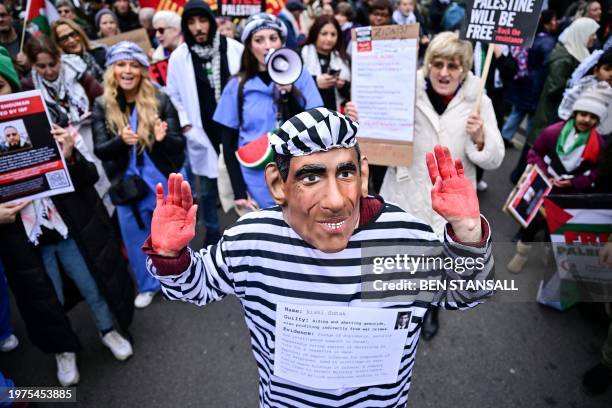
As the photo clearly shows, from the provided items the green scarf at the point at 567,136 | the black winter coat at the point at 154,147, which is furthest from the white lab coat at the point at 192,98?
the green scarf at the point at 567,136

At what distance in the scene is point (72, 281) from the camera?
284 centimetres

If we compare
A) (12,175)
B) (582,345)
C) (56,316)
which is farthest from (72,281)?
(582,345)

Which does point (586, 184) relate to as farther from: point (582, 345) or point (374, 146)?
point (374, 146)

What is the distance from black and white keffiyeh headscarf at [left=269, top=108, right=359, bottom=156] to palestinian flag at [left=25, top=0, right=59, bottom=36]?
4.28 m

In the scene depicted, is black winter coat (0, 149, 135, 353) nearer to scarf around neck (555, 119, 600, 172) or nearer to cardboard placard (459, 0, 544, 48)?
cardboard placard (459, 0, 544, 48)

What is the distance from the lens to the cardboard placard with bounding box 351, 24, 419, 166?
2.54 meters

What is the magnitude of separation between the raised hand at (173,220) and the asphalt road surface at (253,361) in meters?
1.81

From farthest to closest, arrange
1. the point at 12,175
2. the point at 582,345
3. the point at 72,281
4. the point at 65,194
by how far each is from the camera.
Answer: the point at 582,345, the point at 72,281, the point at 65,194, the point at 12,175

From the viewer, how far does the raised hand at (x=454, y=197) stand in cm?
120

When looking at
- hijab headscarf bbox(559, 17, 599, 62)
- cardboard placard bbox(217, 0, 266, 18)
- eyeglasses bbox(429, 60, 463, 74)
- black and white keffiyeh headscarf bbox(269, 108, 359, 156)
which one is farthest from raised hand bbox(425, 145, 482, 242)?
hijab headscarf bbox(559, 17, 599, 62)

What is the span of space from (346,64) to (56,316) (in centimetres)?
324

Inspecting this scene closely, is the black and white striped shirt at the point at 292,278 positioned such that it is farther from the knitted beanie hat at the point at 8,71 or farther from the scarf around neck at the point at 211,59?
the scarf around neck at the point at 211,59

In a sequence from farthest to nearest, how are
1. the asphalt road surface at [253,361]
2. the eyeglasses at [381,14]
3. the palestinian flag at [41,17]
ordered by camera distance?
the eyeglasses at [381,14], the palestinian flag at [41,17], the asphalt road surface at [253,361]

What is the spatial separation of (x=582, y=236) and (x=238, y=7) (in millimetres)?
3914
